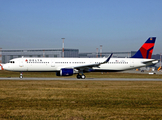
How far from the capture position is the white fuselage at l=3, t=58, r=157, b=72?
40312mm

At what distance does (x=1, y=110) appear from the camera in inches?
464

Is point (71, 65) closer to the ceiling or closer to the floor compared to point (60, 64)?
closer to the floor

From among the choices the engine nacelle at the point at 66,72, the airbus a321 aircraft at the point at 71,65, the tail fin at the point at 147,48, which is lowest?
the engine nacelle at the point at 66,72

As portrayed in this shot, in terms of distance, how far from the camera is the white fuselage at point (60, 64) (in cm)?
4031

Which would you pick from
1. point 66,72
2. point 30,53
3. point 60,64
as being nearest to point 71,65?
point 60,64

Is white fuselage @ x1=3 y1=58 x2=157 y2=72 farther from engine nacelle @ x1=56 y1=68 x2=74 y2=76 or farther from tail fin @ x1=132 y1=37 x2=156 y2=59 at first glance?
engine nacelle @ x1=56 y1=68 x2=74 y2=76

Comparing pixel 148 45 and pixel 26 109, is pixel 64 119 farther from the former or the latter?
pixel 148 45

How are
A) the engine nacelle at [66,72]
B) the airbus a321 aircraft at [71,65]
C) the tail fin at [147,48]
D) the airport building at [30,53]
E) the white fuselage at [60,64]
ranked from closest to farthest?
the engine nacelle at [66,72]
the airbus a321 aircraft at [71,65]
the white fuselage at [60,64]
the tail fin at [147,48]
the airport building at [30,53]

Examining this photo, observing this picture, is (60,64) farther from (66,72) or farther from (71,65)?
(66,72)

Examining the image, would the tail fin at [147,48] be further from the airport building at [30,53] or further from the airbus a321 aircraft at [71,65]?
the airport building at [30,53]

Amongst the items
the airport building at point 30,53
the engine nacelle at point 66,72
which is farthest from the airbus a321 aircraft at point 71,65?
the airport building at point 30,53

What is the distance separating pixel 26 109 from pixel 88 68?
28.9m

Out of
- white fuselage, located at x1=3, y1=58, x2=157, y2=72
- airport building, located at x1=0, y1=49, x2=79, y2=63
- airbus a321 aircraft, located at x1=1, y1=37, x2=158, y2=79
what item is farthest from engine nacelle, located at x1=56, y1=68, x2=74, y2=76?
airport building, located at x1=0, y1=49, x2=79, y2=63

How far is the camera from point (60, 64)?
41.2m
